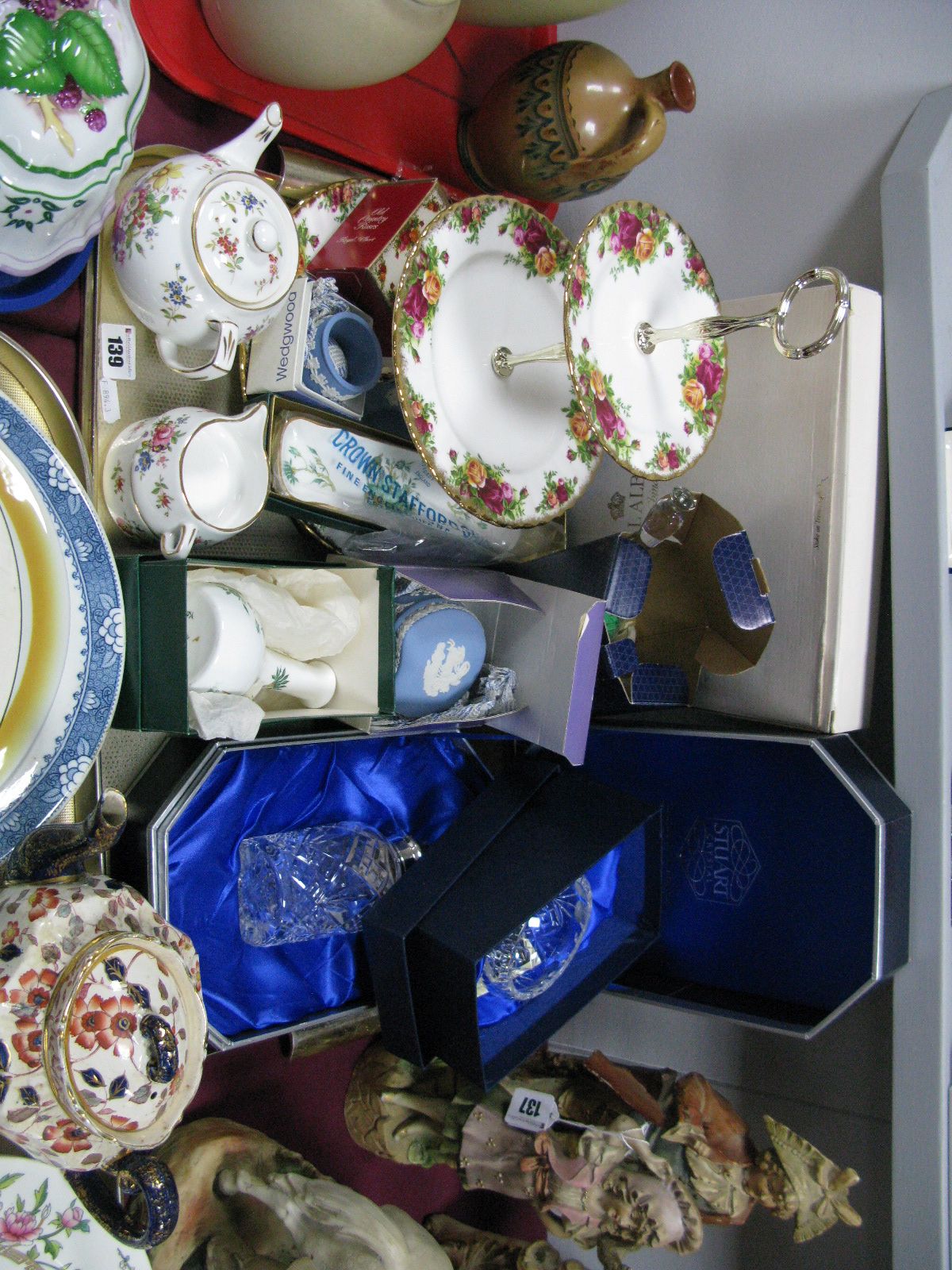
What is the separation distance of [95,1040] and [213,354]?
0.67m

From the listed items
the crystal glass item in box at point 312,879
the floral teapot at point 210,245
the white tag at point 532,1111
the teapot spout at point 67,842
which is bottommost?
the white tag at point 532,1111

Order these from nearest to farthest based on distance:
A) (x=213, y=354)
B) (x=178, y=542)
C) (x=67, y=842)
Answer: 1. (x=67, y=842)
2. (x=178, y=542)
3. (x=213, y=354)

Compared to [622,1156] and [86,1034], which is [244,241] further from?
[622,1156]

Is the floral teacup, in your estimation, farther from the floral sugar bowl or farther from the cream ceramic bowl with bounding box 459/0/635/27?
the cream ceramic bowl with bounding box 459/0/635/27

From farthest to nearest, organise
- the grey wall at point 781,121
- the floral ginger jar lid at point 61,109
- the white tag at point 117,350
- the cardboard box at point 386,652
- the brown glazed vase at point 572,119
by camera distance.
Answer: the grey wall at point 781,121, the brown glazed vase at point 572,119, the white tag at point 117,350, the cardboard box at point 386,652, the floral ginger jar lid at point 61,109

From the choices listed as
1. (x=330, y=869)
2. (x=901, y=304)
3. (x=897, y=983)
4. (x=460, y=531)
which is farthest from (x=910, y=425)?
(x=330, y=869)

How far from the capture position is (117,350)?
1.01 meters

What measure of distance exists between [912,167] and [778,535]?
454mm

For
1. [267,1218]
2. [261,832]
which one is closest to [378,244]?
[261,832]

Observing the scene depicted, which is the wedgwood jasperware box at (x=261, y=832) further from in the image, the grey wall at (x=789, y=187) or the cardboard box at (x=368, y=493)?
the grey wall at (x=789, y=187)

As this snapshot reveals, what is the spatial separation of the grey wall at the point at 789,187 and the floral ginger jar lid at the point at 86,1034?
3.26 ft

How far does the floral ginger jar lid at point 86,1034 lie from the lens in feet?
2.24

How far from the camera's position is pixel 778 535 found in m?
1.24

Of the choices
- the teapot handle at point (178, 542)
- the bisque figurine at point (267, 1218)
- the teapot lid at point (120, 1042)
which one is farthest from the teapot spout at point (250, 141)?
the bisque figurine at point (267, 1218)
